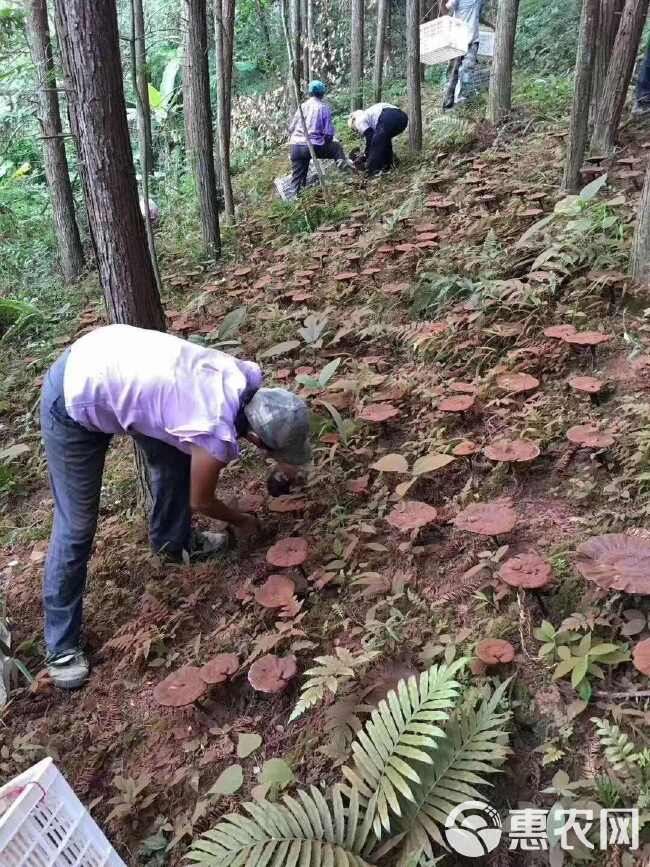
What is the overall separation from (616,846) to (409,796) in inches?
24.8

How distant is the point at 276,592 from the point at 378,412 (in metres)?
1.33

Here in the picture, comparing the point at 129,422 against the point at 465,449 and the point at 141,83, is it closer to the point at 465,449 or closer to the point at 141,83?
the point at 465,449

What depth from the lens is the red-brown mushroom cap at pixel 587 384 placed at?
3547 millimetres

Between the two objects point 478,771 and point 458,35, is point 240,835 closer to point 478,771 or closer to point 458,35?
point 478,771

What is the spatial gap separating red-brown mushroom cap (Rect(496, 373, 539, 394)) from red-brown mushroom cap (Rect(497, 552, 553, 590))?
1.46m

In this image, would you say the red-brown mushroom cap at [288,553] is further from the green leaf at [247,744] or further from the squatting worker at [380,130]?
the squatting worker at [380,130]

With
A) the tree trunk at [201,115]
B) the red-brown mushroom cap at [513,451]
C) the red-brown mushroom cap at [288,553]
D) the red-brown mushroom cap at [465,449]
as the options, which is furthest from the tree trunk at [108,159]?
the tree trunk at [201,115]

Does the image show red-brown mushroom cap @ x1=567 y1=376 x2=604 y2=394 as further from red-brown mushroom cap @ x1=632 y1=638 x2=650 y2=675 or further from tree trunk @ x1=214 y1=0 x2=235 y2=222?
tree trunk @ x1=214 y1=0 x2=235 y2=222

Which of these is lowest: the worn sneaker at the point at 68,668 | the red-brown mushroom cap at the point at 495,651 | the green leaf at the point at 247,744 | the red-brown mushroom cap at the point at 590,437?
the worn sneaker at the point at 68,668

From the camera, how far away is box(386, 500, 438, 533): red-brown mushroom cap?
3029 mm

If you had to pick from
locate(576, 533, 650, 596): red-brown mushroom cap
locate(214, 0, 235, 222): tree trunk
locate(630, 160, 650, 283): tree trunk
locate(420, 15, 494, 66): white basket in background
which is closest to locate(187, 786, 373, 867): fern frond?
locate(576, 533, 650, 596): red-brown mushroom cap

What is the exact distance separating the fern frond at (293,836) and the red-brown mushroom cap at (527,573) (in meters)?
0.96

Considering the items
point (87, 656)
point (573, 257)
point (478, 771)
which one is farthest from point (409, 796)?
point (573, 257)

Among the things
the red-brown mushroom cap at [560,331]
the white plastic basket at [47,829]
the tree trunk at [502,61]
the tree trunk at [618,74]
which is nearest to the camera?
the white plastic basket at [47,829]
